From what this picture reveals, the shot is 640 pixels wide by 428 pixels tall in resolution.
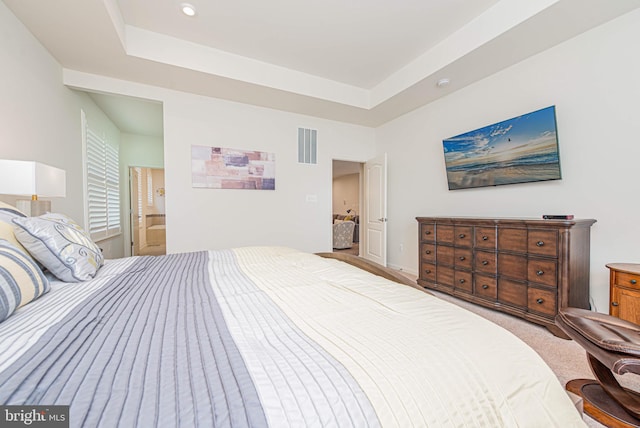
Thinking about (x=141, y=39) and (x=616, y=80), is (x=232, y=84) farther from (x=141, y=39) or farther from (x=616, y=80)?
(x=616, y=80)

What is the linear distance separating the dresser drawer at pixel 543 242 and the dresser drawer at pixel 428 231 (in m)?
1.02

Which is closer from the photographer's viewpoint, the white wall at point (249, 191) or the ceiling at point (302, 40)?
the ceiling at point (302, 40)

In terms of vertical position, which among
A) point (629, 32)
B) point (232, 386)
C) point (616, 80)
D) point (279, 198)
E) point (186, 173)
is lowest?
point (232, 386)

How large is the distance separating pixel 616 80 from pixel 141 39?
176 inches

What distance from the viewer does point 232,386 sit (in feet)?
1.65

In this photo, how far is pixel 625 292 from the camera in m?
1.81

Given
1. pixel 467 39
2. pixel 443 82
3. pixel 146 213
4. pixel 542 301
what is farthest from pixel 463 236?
pixel 146 213

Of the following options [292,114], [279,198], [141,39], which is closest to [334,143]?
[292,114]

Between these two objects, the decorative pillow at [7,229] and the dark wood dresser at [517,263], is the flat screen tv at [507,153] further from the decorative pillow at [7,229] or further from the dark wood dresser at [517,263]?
the decorative pillow at [7,229]

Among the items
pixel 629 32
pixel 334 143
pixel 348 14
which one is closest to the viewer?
pixel 629 32

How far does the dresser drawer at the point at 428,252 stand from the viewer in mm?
3227

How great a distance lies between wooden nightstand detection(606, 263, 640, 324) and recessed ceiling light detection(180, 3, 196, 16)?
411cm

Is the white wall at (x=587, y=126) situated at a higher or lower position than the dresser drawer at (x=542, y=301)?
higher

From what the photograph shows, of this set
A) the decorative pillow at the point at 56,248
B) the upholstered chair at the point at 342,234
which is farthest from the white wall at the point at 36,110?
the upholstered chair at the point at 342,234
